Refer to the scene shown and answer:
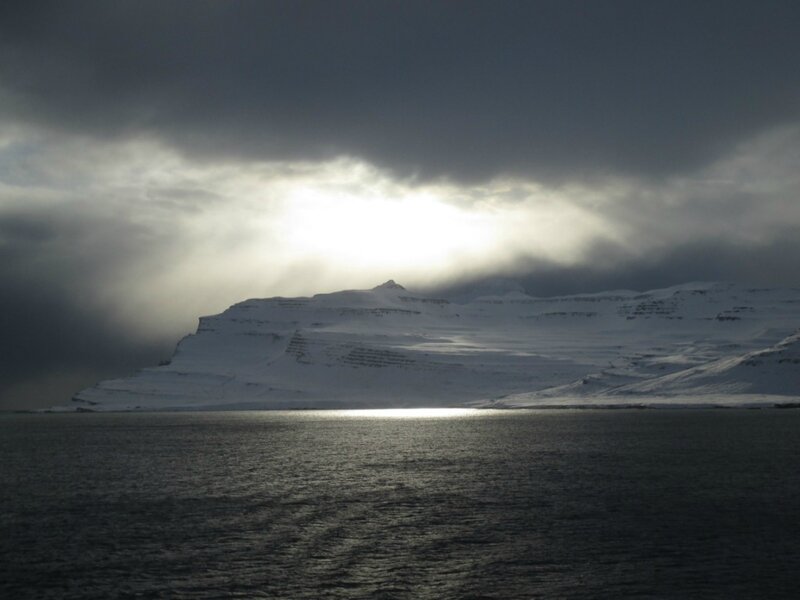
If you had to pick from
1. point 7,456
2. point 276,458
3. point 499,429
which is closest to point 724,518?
point 276,458

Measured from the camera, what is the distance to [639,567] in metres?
48.8

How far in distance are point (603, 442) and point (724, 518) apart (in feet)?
239

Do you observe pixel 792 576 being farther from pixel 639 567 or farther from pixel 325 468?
pixel 325 468

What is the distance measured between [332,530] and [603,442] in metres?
81.9

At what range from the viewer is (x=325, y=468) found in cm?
10312

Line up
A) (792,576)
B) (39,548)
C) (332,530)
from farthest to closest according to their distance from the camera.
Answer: (332,530) < (39,548) < (792,576)

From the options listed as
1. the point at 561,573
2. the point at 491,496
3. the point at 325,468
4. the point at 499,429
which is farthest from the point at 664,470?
the point at 499,429

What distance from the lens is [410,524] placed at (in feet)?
206

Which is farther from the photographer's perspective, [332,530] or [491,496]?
[491,496]

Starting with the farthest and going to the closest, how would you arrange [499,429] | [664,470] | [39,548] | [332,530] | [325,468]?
[499,429] < [325,468] < [664,470] < [332,530] < [39,548]

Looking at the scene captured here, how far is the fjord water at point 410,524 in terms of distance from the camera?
46188 mm

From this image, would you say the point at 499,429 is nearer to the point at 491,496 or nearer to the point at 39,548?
the point at 491,496

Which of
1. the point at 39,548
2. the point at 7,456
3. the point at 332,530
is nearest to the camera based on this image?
the point at 39,548

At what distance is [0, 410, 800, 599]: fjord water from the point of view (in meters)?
46.2
